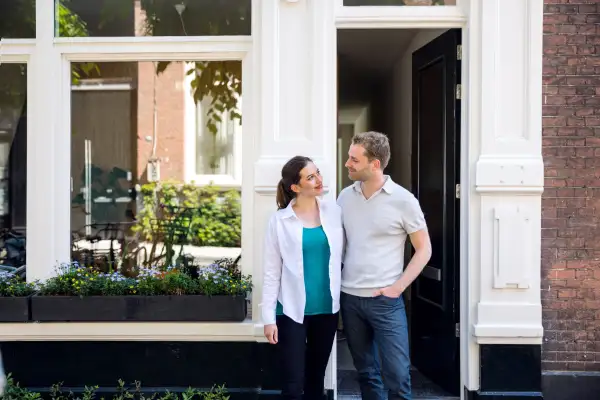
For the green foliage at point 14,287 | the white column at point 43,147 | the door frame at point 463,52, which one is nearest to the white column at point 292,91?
the door frame at point 463,52

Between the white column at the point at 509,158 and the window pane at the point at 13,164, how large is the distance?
3.44 m

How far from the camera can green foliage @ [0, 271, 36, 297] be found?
482 centimetres

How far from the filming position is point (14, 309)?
479 cm

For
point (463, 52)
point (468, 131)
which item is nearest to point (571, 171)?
point (468, 131)

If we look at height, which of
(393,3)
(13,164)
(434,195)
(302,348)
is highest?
(393,3)

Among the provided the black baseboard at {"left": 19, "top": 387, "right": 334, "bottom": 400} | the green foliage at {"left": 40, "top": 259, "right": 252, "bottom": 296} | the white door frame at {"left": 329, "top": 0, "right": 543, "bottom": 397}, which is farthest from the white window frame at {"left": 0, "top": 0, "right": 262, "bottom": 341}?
the white door frame at {"left": 329, "top": 0, "right": 543, "bottom": 397}

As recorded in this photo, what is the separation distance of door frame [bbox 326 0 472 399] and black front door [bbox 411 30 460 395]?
0.09 m

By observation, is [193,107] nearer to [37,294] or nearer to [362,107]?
[37,294]

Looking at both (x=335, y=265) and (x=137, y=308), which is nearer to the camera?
(x=335, y=265)

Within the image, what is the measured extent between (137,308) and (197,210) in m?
0.98

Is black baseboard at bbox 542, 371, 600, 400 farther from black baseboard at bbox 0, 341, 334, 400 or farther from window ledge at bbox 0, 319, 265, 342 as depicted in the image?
window ledge at bbox 0, 319, 265, 342

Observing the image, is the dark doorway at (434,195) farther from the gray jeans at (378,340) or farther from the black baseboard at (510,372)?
the gray jeans at (378,340)

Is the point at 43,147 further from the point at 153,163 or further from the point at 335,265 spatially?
the point at 335,265

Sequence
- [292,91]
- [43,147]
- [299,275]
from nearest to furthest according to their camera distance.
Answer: [299,275] < [292,91] < [43,147]
